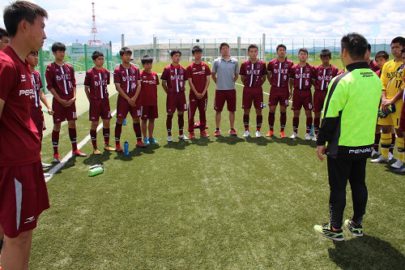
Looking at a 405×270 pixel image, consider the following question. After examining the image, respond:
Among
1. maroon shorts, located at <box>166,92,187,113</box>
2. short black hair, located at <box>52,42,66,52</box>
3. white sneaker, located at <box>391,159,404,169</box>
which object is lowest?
white sneaker, located at <box>391,159,404,169</box>

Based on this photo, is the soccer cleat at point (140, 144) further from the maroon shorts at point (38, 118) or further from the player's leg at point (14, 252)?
the player's leg at point (14, 252)

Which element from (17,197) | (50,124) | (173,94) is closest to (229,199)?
(17,197)

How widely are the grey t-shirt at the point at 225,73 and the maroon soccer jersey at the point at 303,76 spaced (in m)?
1.55

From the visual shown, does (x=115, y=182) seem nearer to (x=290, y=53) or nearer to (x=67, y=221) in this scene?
(x=67, y=221)

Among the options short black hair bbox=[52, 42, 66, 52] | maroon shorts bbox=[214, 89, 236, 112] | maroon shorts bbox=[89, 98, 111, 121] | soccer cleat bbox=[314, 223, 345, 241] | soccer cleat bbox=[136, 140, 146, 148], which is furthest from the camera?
maroon shorts bbox=[214, 89, 236, 112]

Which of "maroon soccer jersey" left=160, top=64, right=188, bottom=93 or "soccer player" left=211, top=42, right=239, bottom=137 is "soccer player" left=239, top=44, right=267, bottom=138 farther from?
"maroon soccer jersey" left=160, top=64, right=188, bottom=93

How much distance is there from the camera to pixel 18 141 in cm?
250

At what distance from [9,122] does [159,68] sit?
45.1m

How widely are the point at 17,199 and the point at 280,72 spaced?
748cm

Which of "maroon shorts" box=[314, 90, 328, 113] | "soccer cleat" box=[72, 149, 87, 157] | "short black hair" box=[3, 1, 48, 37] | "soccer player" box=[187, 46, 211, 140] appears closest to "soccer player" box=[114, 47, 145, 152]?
"soccer cleat" box=[72, 149, 87, 157]

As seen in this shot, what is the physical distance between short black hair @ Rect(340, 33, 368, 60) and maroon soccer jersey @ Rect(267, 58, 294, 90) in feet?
17.5

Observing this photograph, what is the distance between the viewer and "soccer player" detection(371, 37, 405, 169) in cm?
631

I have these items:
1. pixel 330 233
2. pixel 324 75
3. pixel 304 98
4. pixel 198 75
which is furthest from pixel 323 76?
pixel 330 233

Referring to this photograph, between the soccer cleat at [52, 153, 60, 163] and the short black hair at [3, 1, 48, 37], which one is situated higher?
the short black hair at [3, 1, 48, 37]
